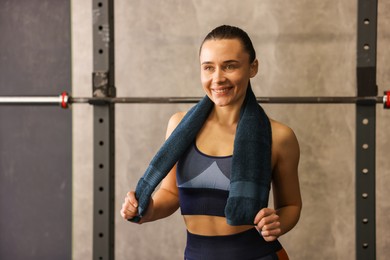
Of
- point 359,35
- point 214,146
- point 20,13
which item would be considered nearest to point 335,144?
point 359,35

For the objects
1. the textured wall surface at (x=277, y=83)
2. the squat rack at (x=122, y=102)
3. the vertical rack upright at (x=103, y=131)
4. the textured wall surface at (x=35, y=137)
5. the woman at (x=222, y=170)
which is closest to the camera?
the woman at (x=222, y=170)

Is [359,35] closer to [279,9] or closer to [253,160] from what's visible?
[253,160]

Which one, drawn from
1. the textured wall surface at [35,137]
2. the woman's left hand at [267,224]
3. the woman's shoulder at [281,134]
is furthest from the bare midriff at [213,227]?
the textured wall surface at [35,137]

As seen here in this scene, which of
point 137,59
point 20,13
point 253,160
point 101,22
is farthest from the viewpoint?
point 20,13

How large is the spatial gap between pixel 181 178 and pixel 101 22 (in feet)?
2.19

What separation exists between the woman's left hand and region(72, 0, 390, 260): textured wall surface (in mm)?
1355

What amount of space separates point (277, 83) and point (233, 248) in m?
1.36

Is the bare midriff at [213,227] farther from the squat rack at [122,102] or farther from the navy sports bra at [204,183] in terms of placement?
the squat rack at [122,102]

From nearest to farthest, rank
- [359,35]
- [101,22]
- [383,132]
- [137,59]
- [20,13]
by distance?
1. [359,35]
2. [101,22]
3. [383,132]
4. [137,59]
5. [20,13]

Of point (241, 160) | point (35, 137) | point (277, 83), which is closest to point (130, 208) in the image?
point (241, 160)

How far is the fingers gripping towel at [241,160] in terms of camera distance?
1.12m

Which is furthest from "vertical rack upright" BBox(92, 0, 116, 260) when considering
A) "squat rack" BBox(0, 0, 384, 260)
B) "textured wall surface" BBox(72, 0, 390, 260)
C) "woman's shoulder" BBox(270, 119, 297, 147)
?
"textured wall surface" BBox(72, 0, 390, 260)

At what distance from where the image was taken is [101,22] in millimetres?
1583

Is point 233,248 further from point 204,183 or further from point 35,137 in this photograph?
point 35,137
